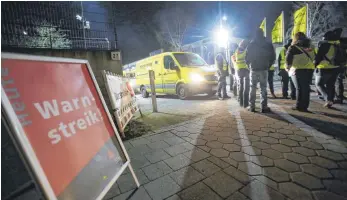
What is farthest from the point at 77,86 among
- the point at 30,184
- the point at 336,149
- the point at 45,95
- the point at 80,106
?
the point at 336,149

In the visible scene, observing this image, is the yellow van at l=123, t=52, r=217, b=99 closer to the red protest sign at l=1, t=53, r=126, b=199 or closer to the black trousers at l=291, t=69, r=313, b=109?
the black trousers at l=291, t=69, r=313, b=109

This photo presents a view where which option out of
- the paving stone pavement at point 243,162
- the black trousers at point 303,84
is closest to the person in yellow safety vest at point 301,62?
the black trousers at point 303,84

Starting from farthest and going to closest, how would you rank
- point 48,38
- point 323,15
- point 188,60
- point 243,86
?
point 323,15, point 188,60, point 243,86, point 48,38

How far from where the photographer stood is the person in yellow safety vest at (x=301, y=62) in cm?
457

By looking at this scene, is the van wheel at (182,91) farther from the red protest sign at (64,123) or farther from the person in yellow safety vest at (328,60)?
the red protest sign at (64,123)

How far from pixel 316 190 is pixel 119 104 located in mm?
3477

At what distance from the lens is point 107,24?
6.16 metres

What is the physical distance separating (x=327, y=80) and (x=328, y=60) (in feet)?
1.76

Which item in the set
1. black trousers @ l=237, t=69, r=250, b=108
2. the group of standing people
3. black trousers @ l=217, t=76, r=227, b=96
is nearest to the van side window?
black trousers @ l=217, t=76, r=227, b=96

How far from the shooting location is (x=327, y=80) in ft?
16.5

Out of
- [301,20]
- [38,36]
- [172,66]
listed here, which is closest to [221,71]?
[172,66]

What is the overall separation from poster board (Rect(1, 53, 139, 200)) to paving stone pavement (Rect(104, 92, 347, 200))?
0.63m

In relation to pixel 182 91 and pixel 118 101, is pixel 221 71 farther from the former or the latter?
pixel 118 101

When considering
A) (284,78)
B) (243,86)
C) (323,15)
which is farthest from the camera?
(323,15)
